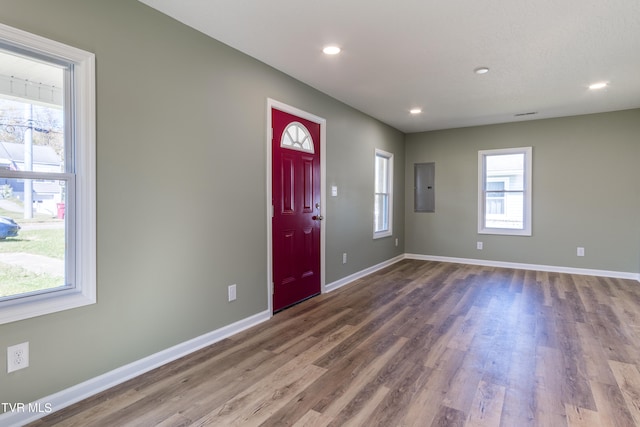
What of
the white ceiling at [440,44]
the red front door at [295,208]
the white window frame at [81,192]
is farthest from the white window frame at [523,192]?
the white window frame at [81,192]

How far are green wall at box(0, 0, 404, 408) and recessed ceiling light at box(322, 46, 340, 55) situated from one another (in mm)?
635

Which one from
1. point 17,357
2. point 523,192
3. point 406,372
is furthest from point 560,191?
point 17,357

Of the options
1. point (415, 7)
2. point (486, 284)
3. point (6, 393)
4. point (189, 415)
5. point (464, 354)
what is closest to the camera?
point (6, 393)

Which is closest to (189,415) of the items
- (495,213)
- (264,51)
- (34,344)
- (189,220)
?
(34,344)

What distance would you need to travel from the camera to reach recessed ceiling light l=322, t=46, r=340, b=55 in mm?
2905

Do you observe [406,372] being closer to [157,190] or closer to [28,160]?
[157,190]

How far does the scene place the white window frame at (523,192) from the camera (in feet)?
18.3

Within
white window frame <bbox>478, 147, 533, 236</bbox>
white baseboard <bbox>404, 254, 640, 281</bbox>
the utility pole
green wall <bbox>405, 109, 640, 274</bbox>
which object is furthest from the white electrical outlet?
white window frame <bbox>478, 147, 533, 236</bbox>

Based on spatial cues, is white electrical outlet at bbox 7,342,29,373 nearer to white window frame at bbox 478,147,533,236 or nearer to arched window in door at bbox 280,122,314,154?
arched window in door at bbox 280,122,314,154

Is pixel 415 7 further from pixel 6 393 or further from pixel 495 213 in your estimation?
pixel 495 213

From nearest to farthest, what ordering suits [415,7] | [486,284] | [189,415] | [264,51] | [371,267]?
1. [189,415]
2. [415,7]
3. [264,51]
4. [486,284]
5. [371,267]

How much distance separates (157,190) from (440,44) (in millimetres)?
2522

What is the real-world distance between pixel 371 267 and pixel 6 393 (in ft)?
14.3

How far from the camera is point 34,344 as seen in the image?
1804 mm
